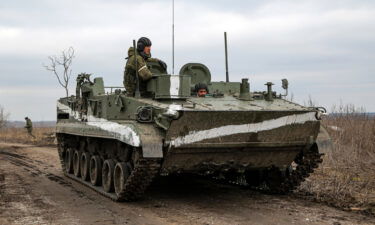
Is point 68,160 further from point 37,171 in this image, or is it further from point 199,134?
point 199,134

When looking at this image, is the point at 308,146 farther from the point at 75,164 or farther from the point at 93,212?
the point at 75,164

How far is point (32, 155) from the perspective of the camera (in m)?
21.1

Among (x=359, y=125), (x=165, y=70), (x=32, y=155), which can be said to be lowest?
(x=32, y=155)

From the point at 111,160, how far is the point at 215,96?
7.37 ft

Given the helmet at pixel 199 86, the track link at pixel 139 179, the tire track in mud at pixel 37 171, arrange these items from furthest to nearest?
the tire track in mud at pixel 37 171, the helmet at pixel 199 86, the track link at pixel 139 179

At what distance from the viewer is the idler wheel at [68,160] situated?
542 inches

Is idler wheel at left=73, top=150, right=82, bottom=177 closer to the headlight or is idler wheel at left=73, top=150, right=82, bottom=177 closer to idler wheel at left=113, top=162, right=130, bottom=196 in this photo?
idler wheel at left=113, top=162, right=130, bottom=196

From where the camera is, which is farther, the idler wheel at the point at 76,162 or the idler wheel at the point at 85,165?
the idler wheel at the point at 76,162

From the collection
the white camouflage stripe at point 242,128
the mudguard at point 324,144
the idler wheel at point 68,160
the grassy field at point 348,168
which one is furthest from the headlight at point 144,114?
the idler wheel at point 68,160

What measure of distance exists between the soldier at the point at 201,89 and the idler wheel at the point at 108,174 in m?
2.00

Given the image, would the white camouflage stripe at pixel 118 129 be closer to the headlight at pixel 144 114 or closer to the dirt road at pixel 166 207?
the headlight at pixel 144 114

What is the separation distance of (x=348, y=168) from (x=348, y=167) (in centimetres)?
14

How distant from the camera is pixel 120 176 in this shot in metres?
9.62

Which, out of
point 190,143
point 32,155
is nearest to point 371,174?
point 190,143
